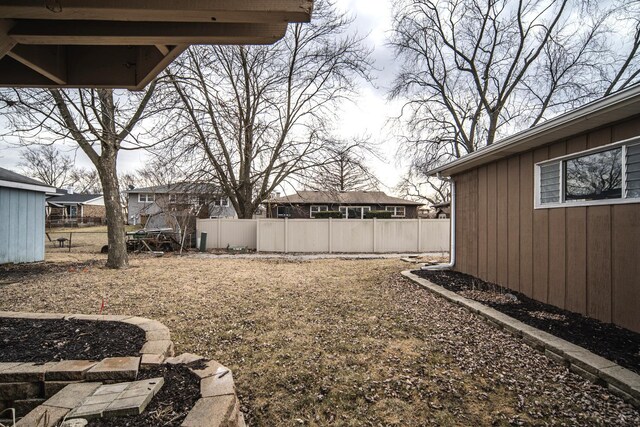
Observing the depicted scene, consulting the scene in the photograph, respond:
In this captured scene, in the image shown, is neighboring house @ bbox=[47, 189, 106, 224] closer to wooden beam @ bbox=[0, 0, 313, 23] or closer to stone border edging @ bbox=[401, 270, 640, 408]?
wooden beam @ bbox=[0, 0, 313, 23]

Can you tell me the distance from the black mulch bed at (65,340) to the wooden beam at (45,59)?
2.02m

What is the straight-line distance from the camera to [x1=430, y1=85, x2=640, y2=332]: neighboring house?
351 cm

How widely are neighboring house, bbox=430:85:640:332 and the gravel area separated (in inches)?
51.1

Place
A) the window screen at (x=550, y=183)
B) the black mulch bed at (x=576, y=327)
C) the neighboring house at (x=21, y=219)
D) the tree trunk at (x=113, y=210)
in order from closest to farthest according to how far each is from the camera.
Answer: the black mulch bed at (x=576, y=327) < the window screen at (x=550, y=183) < the tree trunk at (x=113, y=210) < the neighboring house at (x=21, y=219)

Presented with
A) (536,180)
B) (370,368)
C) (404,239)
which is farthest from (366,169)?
(370,368)

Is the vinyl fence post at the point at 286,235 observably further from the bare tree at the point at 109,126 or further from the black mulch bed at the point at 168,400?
the black mulch bed at the point at 168,400

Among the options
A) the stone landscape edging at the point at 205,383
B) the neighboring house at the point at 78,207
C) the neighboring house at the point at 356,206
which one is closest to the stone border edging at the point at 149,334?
the stone landscape edging at the point at 205,383

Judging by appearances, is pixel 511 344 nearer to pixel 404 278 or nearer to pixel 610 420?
pixel 610 420

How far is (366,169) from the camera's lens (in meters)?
14.8

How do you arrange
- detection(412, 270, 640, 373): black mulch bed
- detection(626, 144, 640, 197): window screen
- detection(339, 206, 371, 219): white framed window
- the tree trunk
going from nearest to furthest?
detection(412, 270, 640, 373): black mulch bed < detection(626, 144, 640, 197): window screen < the tree trunk < detection(339, 206, 371, 219): white framed window

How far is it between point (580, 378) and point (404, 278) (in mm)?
4311

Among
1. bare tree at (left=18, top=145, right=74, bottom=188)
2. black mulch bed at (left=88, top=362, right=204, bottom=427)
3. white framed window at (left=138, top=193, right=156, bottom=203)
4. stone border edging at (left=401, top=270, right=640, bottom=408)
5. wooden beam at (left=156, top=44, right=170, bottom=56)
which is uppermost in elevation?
bare tree at (left=18, top=145, right=74, bottom=188)

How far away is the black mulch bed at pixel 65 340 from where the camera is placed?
251 cm

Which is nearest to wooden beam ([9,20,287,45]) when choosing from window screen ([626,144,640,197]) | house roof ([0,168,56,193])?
window screen ([626,144,640,197])
